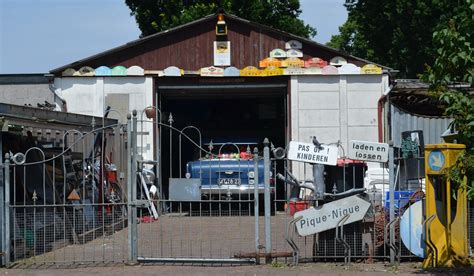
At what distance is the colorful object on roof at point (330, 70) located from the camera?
19.0 m

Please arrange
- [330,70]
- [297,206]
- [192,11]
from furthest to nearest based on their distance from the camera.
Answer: [192,11] < [330,70] < [297,206]

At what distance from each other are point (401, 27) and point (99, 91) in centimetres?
1384

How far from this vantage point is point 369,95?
19047 mm

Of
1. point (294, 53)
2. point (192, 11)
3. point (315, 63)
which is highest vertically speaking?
point (192, 11)

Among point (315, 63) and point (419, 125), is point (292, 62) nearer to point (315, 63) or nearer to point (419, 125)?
point (315, 63)

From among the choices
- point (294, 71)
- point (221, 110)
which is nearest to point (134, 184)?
point (294, 71)

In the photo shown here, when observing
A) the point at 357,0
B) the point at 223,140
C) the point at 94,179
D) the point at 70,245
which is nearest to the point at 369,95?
the point at 223,140

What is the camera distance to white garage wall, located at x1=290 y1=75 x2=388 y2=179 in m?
19.0

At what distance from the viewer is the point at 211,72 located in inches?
753

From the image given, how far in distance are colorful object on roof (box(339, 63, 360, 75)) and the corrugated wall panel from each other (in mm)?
1433

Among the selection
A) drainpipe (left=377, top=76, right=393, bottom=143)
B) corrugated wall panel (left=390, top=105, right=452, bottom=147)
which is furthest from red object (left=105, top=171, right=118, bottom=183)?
corrugated wall panel (left=390, top=105, right=452, bottom=147)

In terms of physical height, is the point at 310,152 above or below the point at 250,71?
below

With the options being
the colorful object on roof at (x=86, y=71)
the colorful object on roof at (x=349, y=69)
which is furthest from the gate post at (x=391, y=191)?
the colorful object on roof at (x=86, y=71)

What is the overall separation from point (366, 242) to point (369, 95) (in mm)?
8953
